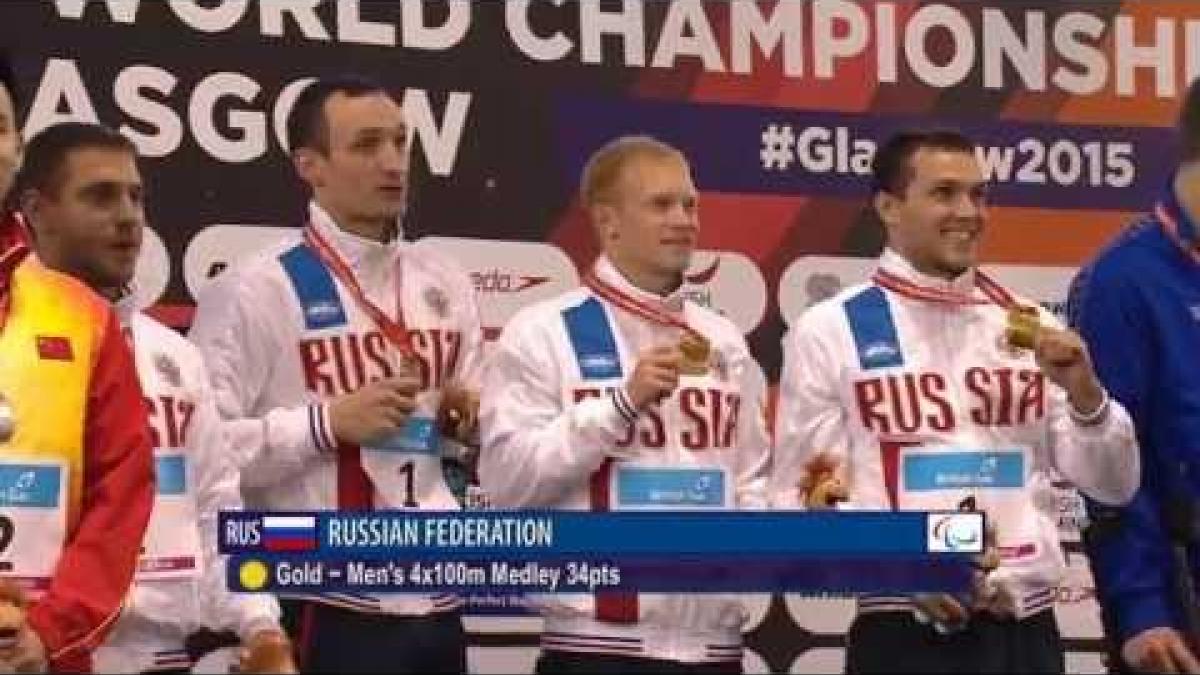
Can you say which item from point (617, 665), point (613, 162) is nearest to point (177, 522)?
point (617, 665)

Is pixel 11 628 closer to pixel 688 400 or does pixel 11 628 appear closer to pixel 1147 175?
pixel 688 400

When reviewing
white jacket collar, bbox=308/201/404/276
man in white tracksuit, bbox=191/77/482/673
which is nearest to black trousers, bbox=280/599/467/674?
man in white tracksuit, bbox=191/77/482/673

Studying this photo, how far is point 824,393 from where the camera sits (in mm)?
4531

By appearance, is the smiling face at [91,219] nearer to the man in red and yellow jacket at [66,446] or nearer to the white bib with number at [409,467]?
the white bib with number at [409,467]

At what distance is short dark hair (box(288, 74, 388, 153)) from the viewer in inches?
181

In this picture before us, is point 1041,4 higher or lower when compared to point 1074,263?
higher

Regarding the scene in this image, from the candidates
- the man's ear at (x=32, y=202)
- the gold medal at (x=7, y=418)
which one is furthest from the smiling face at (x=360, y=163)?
the gold medal at (x=7, y=418)

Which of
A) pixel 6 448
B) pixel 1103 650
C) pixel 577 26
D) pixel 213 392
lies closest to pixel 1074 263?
pixel 1103 650

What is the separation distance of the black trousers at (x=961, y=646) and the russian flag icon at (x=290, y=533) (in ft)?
4.44

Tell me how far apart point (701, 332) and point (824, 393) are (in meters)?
0.24

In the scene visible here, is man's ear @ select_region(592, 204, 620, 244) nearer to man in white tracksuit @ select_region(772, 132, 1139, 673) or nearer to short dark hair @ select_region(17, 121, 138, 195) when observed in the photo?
man in white tracksuit @ select_region(772, 132, 1139, 673)

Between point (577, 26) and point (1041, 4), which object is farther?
point (1041, 4)

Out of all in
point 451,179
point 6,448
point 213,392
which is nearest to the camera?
point 6,448

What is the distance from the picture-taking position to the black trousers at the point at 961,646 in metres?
4.46
